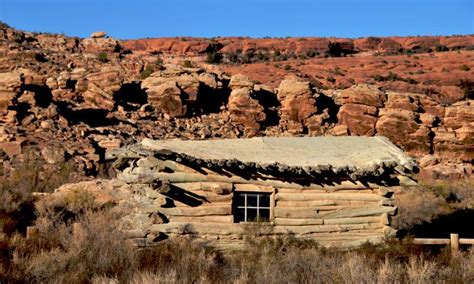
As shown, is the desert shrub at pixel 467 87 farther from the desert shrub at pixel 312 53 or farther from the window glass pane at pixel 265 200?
the window glass pane at pixel 265 200

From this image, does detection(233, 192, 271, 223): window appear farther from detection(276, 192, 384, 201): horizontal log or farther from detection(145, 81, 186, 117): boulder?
detection(145, 81, 186, 117): boulder

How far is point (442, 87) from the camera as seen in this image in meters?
45.8

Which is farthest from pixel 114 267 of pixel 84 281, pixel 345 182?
pixel 345 182

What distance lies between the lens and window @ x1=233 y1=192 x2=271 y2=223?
536 inches

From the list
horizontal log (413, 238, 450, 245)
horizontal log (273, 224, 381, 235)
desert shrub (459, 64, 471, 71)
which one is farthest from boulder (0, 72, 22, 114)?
desert shrub (459, 64, 471, 71)

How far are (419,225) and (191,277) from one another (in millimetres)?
10579

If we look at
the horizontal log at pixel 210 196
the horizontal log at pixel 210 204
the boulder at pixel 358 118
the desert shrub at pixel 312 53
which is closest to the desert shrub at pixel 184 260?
the horizontal log at pixel 210 204

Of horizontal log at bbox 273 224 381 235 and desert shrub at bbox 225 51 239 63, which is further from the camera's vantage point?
desert shrub at bbox 225 51 239 63

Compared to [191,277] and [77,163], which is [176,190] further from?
[77,163]

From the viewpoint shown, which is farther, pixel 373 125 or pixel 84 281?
pixel 373 125

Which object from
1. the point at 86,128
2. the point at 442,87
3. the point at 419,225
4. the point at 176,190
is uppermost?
the point at 442,87

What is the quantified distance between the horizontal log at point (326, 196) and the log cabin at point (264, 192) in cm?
2

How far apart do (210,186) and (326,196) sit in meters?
2.49

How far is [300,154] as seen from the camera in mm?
15047
